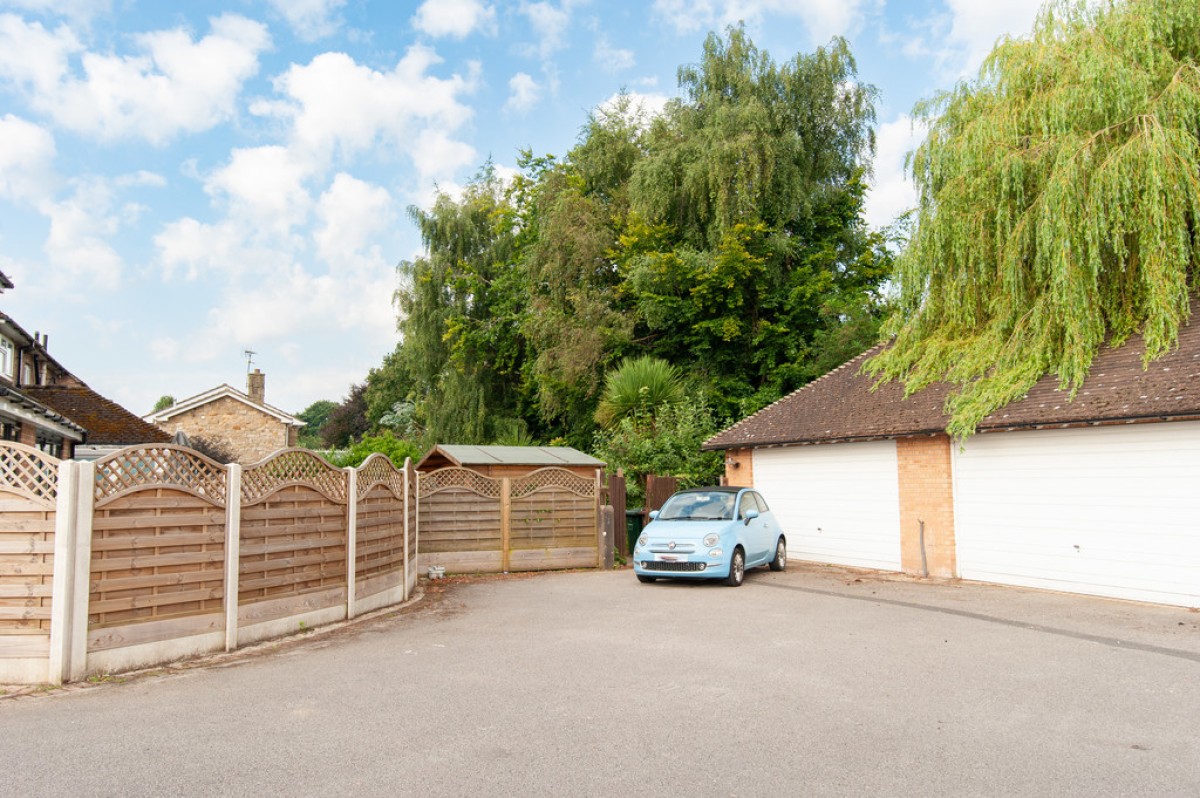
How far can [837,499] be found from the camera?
17266 millimetres

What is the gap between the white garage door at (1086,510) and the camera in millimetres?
11516

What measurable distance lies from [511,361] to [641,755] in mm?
30069

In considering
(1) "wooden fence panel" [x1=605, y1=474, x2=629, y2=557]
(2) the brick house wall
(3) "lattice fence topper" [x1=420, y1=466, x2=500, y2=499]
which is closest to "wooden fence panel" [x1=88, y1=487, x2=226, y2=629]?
(3) "lattice fence topper" [x1=420, y1=466, x2=500, y2=499]

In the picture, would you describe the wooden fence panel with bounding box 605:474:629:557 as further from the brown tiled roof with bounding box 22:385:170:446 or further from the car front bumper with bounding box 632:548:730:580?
the brown tiled roof with bounding box 22:385:170:446

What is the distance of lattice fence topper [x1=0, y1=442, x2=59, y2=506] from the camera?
712 centimetres

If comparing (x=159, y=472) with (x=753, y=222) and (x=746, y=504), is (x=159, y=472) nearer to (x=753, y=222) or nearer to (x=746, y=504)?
(x=746, y=504)

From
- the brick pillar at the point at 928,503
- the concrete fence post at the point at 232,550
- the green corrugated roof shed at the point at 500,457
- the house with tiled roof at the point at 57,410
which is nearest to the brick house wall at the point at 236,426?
the house with tiled roof at the point at 57,410

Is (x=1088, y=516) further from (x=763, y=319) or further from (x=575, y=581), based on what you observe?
(x=763, y=319)

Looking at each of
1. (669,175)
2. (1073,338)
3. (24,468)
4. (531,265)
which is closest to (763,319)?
(669,175)

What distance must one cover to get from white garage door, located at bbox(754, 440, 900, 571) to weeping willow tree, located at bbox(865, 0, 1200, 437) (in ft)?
6.37

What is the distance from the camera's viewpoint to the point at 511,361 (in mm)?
34688

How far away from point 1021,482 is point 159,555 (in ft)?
41.1

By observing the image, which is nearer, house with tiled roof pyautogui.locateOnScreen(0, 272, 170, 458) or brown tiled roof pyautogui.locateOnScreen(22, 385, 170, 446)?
house with tiled roof pyautogui.locateOnScreen(0, 272, 170, 458)

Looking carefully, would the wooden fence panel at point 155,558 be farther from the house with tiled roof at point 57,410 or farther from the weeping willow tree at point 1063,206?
the house with tiled roof at point 57,410
